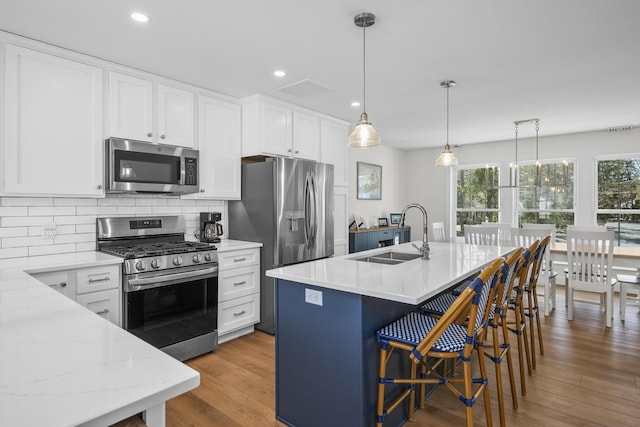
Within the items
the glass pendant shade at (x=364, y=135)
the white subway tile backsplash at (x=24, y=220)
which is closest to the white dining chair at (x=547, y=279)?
the glass pendant shade at (x=364, y=135)

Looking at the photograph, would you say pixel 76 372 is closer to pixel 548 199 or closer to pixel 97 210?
pixel 97 210

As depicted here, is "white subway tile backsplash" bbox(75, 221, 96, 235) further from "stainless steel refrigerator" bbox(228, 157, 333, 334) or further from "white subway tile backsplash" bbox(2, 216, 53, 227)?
"stainless steel refrigerator" bbox(228, 157, 333, 334)

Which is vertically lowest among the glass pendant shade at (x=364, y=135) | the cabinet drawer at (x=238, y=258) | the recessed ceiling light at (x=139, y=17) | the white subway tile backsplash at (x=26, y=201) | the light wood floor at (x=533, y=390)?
the light wood floor at (x=533, y=390)

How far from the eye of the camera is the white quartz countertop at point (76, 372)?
2.30 ft

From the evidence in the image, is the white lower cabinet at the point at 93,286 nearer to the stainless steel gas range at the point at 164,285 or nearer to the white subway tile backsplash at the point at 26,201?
the stainless steel gas range at the point at 164,285

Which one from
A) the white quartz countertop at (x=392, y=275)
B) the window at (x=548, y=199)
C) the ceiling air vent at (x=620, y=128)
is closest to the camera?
the white quartz countertop at (x=392, y=275)

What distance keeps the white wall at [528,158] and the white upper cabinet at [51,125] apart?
5672mm

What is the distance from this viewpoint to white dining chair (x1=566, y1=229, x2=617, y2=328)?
151 inches

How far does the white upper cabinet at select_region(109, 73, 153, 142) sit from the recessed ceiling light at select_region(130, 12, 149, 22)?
0.84 meters

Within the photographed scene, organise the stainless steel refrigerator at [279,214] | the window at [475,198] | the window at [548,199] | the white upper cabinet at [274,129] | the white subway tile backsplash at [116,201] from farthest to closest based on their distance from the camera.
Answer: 1. the window at [475,198]
2. the window at [548,199]
3. the white upper cabinet at [274,129]
4. the stainless steel refrigerator at [279,214]
5. the white subway tile backsplash at [116,201]

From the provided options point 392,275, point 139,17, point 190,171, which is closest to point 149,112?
point 190,171

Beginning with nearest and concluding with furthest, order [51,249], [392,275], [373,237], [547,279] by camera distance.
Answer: [392,275]
[51,249]
[547,279]
[373,237]

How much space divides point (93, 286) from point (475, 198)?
6078 millimetres

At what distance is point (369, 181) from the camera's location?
20.8 ft
